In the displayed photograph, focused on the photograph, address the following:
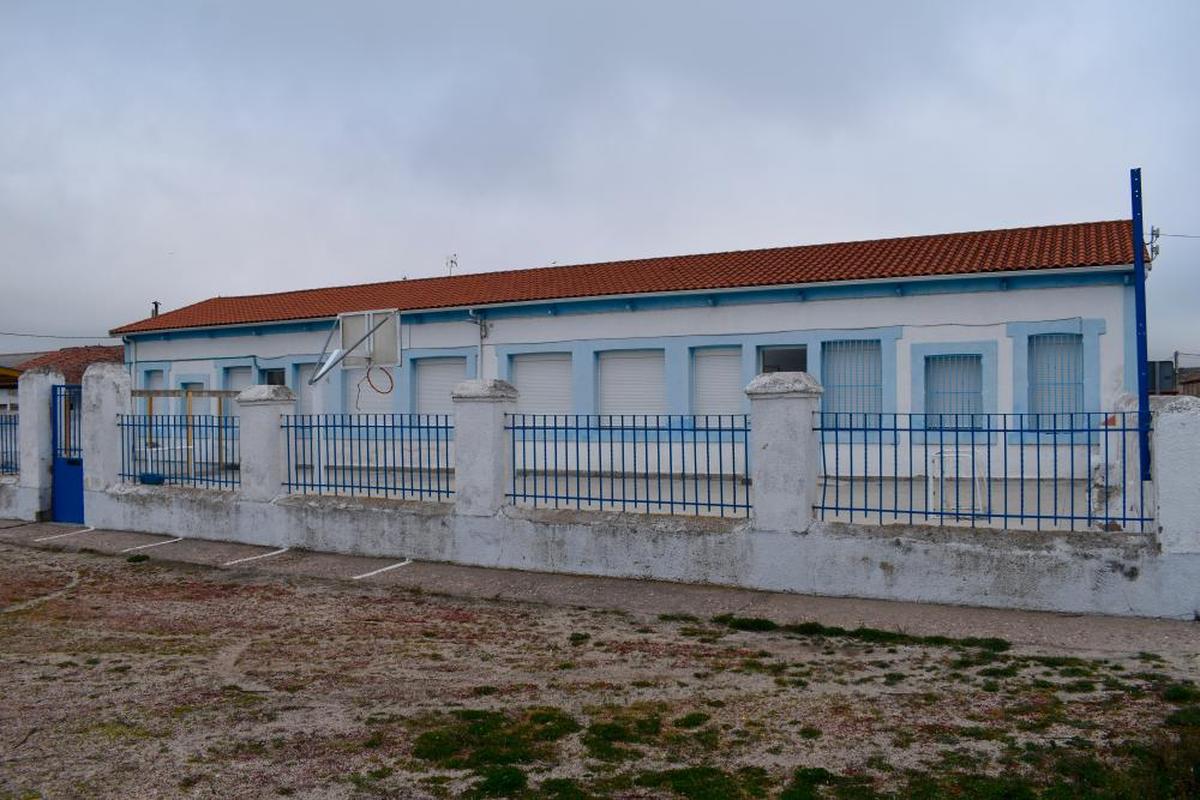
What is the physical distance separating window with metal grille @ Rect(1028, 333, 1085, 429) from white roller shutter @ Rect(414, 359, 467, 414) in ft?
32.9

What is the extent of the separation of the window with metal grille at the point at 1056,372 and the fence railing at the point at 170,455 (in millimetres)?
11189

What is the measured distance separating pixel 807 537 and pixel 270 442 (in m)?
6.16

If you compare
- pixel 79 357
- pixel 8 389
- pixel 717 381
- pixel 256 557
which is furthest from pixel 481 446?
pixel 79 357

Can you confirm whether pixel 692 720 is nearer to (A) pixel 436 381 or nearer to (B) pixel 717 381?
(B) pixel 717 381

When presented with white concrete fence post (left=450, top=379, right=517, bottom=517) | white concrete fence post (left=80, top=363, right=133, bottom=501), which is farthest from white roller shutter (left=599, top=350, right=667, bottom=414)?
white concrete fence post (left=80, top=363, right=133, bottom=501)

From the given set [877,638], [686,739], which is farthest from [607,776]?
[877,638]

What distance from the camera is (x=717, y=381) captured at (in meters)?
15.8

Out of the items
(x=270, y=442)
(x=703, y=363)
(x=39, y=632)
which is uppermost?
(x=703, y=363)

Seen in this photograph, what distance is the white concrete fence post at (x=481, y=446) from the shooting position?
893cm

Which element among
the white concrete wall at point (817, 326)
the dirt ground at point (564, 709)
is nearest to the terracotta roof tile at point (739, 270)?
the white concrete wall at point (817, 326)

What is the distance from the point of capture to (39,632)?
7.03m

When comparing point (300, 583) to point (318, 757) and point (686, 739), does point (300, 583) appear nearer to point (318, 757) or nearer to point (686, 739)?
point (318, 757)

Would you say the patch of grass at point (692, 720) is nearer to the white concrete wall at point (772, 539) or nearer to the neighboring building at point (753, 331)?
the white concrete wall at point (772, 539)

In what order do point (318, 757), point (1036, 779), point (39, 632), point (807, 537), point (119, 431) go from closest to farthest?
point (1036, 779)
point (318, 757)
point (39, 632)
point (807, 537)
point (119, 431)
